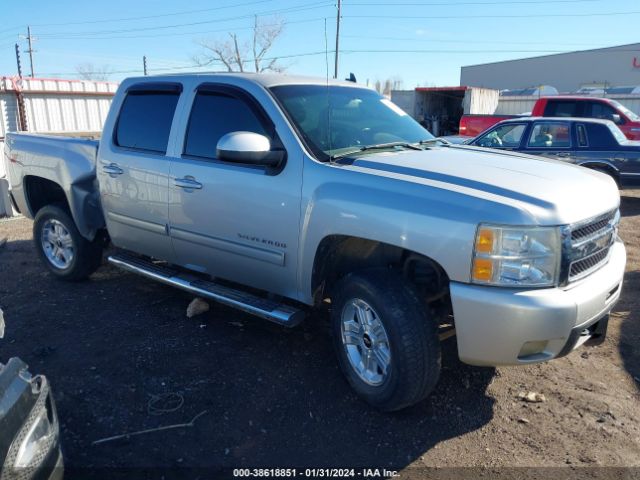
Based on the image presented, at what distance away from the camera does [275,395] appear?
11.7ft

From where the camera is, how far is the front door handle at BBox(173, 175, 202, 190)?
4082mm

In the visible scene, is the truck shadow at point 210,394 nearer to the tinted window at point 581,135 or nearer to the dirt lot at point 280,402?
the dirt lot at point 280,402

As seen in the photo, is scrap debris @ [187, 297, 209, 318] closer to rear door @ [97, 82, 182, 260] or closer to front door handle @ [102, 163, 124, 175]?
rear door @ [97, 82, 182, 260]

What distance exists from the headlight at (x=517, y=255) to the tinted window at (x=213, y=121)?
6.26 ft

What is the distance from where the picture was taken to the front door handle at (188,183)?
4.08 metres

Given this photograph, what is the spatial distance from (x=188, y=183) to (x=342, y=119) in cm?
126

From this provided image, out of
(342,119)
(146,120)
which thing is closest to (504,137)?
(342,119)

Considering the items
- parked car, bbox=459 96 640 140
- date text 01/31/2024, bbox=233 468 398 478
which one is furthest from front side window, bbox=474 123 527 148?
date text 01/31/2024, bbox=233 468 398 478

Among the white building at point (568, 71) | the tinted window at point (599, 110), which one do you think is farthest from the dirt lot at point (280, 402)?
the white building at point (568, 71)

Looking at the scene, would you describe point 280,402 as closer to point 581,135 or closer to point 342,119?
point 342,119

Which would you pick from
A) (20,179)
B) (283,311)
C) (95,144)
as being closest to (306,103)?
(283,311)

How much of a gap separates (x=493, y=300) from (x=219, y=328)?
2.56 m

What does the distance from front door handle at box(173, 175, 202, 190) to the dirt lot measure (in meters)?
1.21

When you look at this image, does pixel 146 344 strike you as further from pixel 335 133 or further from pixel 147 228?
pixel 335 133
